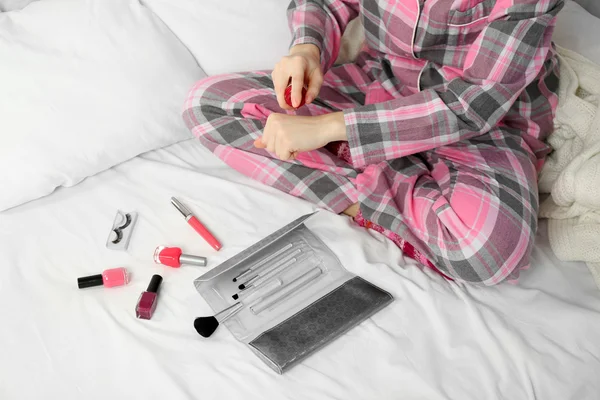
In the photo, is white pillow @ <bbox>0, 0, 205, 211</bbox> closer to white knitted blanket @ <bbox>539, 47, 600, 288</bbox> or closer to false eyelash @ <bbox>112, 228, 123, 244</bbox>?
false eyelash @ <bbox>112, 228, 123, 244</bbox>

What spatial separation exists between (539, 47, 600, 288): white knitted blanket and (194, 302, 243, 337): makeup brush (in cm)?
56

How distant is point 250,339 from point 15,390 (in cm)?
31

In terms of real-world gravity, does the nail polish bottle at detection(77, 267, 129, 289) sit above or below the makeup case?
above

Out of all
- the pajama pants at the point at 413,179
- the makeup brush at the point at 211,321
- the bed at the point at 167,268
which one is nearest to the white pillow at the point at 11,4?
the bed at the point at 167,268

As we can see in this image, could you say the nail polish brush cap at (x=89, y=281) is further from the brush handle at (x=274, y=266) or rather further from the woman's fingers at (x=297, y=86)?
the woman's fingers at (x=297, y=86)

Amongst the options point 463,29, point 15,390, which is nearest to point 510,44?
point 463,29

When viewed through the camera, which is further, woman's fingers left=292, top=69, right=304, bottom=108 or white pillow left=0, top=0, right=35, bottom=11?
white pillow left=0, top=0, right=35, bottom=11

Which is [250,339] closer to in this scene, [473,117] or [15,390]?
[15,390]

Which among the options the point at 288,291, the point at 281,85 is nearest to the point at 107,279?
the point at 288,291

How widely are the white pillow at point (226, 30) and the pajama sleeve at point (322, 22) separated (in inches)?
4.3

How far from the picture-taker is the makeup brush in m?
0.84

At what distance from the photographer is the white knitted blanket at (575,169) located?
0.98 metres

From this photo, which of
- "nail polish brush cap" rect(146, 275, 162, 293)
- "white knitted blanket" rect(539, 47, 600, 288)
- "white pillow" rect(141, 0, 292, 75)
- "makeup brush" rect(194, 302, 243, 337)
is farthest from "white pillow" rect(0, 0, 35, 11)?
"white knitted blanket" rect(539, 47, 600, 288)

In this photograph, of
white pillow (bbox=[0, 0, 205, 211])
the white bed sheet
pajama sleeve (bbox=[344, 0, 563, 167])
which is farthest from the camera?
white pillow (bbox=[0, 0, 205, 211])
